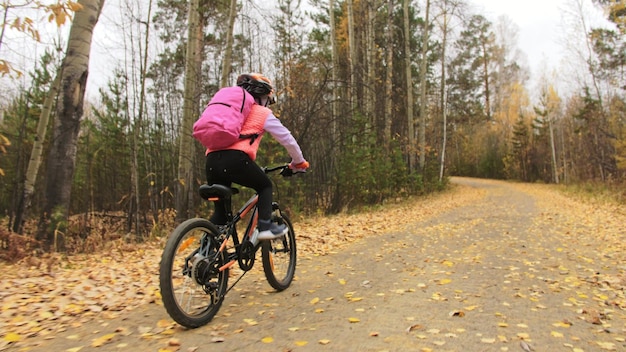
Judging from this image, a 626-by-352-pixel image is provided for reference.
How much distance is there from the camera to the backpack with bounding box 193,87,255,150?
3137 mm

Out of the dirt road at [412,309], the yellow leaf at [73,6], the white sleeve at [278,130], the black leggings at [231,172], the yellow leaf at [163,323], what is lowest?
the dirt road at [412,309]

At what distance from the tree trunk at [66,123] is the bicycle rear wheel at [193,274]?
4.11 metres

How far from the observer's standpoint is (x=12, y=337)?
2.85 m

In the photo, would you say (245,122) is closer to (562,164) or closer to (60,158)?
(60,158)

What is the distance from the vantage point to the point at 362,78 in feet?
50.8

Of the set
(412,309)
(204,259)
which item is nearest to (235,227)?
(204,259)

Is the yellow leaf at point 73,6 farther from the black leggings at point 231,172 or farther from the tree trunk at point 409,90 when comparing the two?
the tree trunk at point 409,90

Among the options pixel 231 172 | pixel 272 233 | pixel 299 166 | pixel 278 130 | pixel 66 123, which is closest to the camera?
pixel 231 172

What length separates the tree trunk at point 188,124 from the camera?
844 centimetres

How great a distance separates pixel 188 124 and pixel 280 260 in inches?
205

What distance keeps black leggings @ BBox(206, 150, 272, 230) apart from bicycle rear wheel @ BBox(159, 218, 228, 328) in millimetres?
377

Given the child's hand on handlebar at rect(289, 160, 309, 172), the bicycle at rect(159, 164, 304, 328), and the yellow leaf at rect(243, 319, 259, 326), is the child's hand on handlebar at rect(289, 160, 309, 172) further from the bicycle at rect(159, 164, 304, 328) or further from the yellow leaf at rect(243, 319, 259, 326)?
the yellow leaf at rect(243, 319, 259, 326)

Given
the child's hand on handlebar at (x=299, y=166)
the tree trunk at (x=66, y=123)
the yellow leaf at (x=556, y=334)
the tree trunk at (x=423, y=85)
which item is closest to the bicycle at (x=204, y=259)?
the child's hand on handlebar at (x=299, y=166)

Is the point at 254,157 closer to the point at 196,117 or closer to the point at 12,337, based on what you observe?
the point at 12,337
